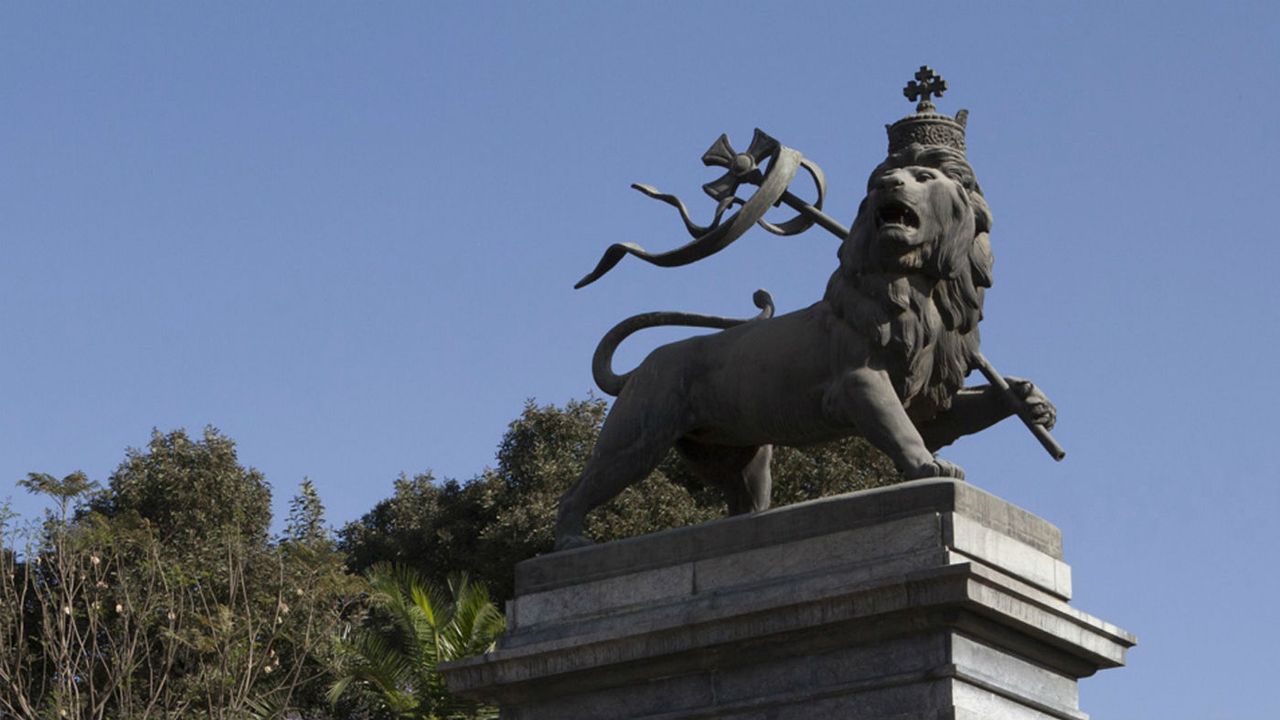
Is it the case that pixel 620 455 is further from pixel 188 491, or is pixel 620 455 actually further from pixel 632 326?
pixel 188 491

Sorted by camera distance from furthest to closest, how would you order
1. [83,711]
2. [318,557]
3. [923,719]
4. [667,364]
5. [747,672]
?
[318,557], [83,711], [667,364], [747,672], [923,719]

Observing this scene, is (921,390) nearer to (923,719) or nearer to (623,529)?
(923,719)

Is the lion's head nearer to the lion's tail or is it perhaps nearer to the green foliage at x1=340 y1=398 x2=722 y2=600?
the lion's tail

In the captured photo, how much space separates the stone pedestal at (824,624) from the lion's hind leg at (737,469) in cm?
80

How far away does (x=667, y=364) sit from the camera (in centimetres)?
1126

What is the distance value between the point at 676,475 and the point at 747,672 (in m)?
14.8

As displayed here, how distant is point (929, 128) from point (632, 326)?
6.85 feet

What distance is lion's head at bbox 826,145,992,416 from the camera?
10398mm

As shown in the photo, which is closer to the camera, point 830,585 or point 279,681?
point 830,585

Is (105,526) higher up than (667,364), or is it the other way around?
(105,526)

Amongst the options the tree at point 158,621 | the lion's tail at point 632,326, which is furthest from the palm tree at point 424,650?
the lion's tail at point 632,326

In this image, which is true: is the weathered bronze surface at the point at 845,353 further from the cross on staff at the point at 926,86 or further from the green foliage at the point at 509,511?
the green foliage at the point at 509,511

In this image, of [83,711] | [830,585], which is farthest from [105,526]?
[830,585]

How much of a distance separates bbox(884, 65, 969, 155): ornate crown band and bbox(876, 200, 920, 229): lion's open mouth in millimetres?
679
